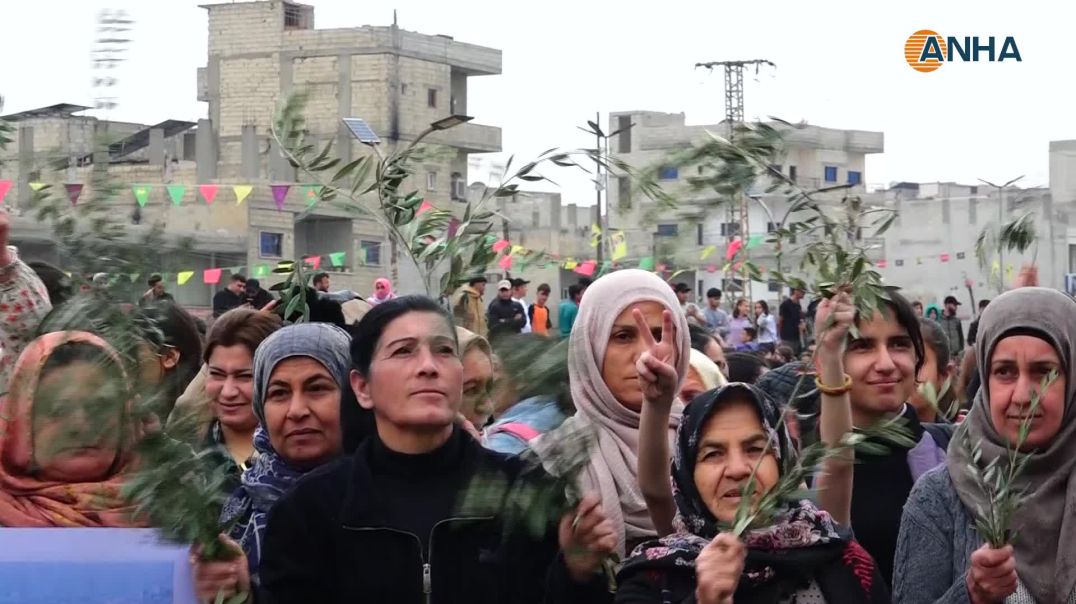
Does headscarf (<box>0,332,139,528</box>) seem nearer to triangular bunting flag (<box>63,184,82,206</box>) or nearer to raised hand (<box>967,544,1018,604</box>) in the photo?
triangular bunting flag (<box>63,184,82,206</box>)

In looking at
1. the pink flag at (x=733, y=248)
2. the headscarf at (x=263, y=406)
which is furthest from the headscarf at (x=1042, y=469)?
the headscarf at (x=263, y=406)

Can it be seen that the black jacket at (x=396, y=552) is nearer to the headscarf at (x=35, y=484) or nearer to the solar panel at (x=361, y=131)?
the headscarf at (x=35, y=484)

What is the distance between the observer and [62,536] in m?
4.58

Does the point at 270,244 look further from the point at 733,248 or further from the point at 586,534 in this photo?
the point at 586,534

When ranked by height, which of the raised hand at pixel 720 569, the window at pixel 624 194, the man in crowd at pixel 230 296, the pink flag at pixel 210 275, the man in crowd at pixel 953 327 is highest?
the window at pixel 624 194

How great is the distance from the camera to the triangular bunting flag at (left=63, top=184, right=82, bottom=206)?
4.40 meters

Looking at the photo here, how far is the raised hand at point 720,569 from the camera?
421 cm

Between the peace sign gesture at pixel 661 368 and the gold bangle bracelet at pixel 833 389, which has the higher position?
the peace sign gesture at pixel 661 368

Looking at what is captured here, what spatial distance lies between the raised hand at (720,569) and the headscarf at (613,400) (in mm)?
810

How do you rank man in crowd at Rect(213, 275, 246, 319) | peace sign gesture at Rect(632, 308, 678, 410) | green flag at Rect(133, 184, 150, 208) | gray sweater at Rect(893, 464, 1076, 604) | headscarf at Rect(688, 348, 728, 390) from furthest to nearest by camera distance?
man in crowd at Rect(213, 275, 246, 319) < headscarf at Rect(688, 348, 728, 390) < gray sweater at Rect(893, 464, 1076, 604) < peace sign gesture at Rect(632, 308, 678, 410) < green flag at Rect(133, 184, 150, 208)

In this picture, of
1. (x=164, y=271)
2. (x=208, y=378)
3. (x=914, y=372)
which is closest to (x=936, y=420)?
(x=914, y=372)

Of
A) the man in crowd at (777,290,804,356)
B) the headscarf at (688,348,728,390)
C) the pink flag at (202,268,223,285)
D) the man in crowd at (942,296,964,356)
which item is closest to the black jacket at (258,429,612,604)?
the headscarf at (688,348,728,390)

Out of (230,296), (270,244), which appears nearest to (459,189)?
Result: (230,296)

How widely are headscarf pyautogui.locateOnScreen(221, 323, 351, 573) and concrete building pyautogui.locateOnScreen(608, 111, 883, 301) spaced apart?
975 millimetres
